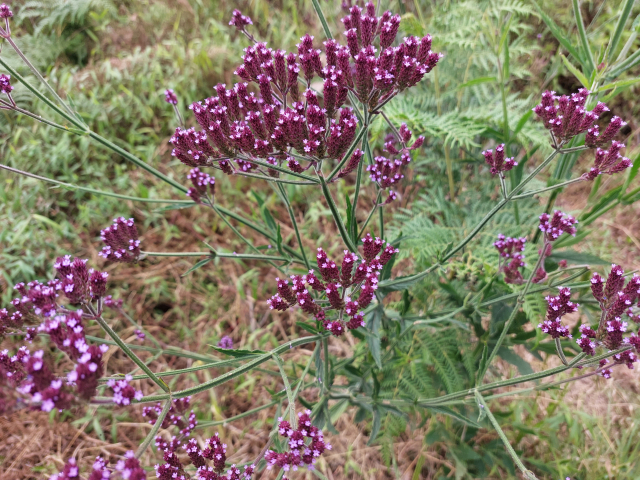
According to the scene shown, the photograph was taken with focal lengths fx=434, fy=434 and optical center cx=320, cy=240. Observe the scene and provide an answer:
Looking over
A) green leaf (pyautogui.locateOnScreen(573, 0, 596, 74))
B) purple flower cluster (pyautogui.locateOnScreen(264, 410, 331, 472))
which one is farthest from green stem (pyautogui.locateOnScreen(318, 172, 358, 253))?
green leaf (pyautogui.locateOnScreen(573, 0, 596, 74))

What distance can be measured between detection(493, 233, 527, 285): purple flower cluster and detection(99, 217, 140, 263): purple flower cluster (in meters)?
1.55

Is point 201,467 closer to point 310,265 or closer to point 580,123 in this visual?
point 310,265

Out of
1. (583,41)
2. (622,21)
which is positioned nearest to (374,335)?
(583,41)

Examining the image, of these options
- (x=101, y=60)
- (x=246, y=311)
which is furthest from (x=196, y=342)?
(x=101, y=60)

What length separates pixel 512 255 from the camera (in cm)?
195

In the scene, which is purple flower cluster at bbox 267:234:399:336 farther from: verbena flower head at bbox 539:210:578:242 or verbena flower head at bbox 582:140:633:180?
verbena flower head at bbox 582:140:633:180

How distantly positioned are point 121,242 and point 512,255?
168cm

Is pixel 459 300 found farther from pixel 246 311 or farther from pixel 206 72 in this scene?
pixel 206 72

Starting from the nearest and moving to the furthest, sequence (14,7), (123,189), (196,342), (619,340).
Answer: (619,340)
(196,342)
(123,189)
(14,7)

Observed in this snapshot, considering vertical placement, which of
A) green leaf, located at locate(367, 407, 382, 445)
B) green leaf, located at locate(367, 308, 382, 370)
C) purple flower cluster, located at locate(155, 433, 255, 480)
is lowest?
purple flower cluster, located at locate(155, 433, 255, 480)

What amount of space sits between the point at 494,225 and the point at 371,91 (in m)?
1.41

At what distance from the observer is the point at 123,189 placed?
153 inches

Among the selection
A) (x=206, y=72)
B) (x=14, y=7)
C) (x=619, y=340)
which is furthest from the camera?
(x=14, y=7)

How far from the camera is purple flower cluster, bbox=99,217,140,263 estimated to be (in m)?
1.72
